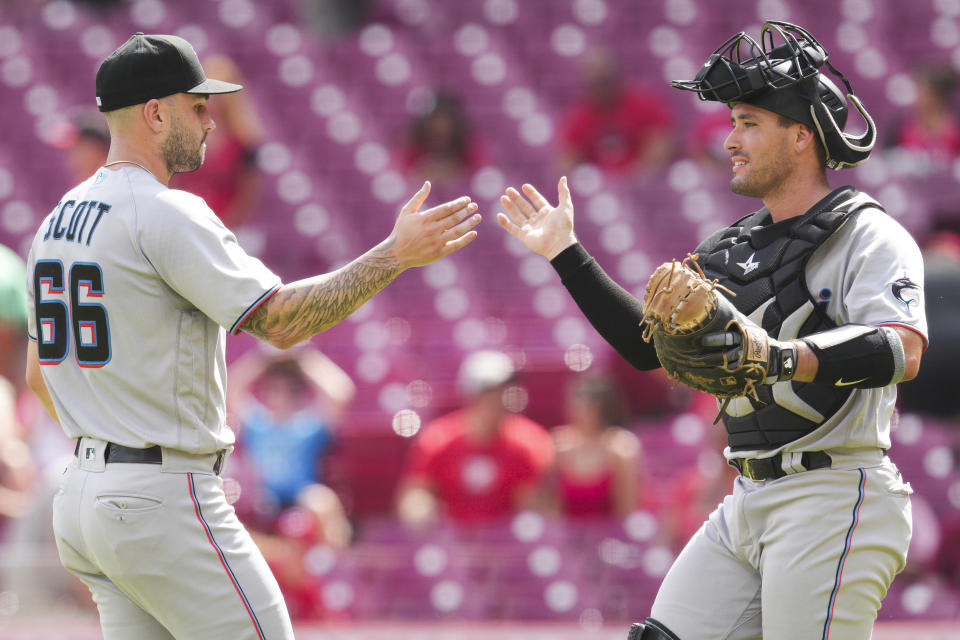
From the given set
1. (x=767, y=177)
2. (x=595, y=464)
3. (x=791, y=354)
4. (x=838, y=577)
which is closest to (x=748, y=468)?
(x=838, y=577)

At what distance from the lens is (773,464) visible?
2963mm

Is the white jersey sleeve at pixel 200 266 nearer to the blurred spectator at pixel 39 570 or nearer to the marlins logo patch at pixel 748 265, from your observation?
the marlins logo patch at pixel 748 265

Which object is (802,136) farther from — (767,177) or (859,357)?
(859,357)

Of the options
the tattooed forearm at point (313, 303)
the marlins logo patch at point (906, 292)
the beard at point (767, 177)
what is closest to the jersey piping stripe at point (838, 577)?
the marlins logo patch at point (906, 292)

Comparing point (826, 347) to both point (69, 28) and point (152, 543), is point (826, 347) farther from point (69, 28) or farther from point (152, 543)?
point (69, 28)

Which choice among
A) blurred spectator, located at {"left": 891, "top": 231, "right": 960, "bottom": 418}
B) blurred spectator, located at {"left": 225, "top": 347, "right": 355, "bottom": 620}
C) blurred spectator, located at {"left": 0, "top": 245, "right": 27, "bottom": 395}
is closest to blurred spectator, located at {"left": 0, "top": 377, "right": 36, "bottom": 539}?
blurred spectator, located at {"left": 0, "top": 245, "right": 27, "bottom": 395}

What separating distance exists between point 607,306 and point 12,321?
380cm

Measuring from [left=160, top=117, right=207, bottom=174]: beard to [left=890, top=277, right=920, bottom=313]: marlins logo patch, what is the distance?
1641 mm

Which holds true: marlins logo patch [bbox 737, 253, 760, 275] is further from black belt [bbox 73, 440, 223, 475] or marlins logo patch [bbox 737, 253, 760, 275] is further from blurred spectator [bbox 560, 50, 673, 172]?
blurred spectator [bbox 560, 50, 673, 172]

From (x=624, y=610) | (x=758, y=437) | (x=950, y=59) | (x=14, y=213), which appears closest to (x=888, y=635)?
(x=624, y=610)

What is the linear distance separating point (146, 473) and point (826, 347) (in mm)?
1486

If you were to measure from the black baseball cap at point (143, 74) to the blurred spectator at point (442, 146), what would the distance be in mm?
5683

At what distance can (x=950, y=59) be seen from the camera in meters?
9.57

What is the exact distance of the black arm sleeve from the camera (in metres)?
3.21
